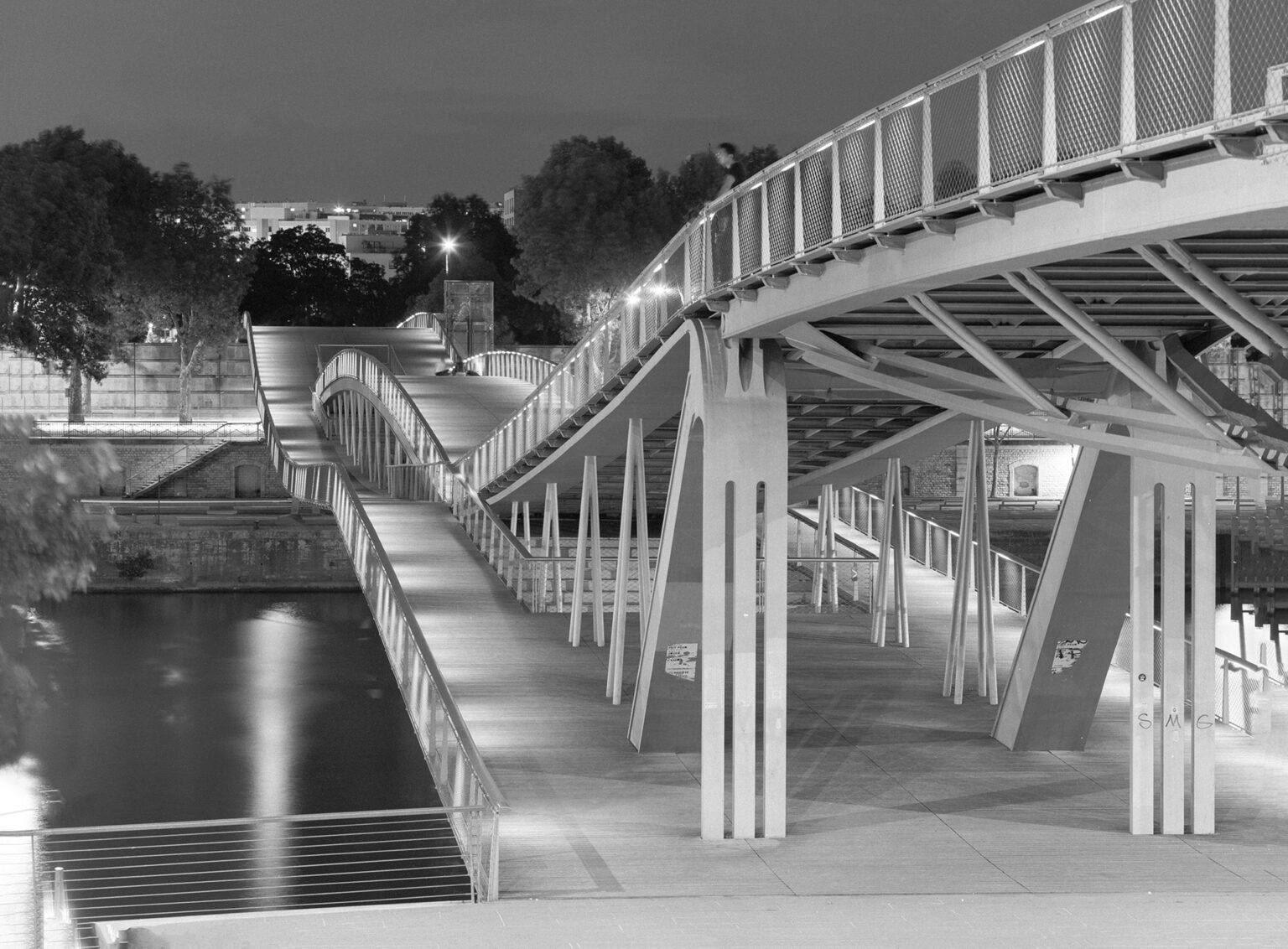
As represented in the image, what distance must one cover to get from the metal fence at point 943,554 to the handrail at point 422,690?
21.4 feet

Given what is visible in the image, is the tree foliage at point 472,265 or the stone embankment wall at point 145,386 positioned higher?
the tree foliage at point 472,265

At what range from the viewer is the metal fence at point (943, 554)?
2539 centimetres

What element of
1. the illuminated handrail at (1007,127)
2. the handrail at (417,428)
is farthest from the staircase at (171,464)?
the illuminated handrail at (1007,127)

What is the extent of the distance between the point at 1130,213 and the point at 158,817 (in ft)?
57.3

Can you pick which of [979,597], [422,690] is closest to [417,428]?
[979,597]

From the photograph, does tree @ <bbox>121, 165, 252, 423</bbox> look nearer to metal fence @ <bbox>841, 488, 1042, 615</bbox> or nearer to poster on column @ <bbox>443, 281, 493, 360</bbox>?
poster on column @ <bbox>443, 281, 493, 360</bbox>

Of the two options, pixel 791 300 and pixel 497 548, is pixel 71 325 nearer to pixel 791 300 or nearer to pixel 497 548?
pixel 497 548

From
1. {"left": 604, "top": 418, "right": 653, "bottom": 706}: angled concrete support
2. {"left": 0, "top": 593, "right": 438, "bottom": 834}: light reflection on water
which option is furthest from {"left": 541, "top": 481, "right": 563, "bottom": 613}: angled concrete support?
{"left": 604, "top": 418, "right": 653, "bottom": 706}: angled concrete support

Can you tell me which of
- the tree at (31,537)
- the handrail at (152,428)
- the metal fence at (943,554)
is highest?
the handrail at (152,428)

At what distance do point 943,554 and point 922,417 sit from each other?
10.6m

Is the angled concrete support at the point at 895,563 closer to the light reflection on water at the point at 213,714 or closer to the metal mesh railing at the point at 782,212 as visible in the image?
the light reflection on water at the point at 213,714

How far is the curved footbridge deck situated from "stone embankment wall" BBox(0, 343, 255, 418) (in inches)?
1695

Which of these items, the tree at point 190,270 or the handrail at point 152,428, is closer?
the handrail at point 152,428

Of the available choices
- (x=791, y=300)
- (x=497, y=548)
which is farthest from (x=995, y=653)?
(x=791, y=300)
